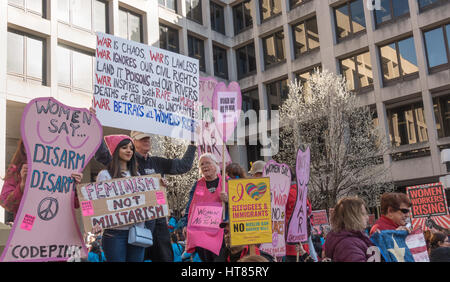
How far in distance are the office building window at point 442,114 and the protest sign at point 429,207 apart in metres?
13.4

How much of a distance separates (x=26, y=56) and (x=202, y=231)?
16.9 metres

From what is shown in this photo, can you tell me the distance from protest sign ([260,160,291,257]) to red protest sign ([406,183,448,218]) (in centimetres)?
480

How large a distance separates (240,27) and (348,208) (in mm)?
28866

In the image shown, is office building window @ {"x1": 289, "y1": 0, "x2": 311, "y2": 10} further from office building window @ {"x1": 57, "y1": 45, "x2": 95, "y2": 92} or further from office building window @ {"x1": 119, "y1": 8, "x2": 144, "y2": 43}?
office building window @ {"x1": 57, "y1": 45, "x2": 95, "y2": 92}

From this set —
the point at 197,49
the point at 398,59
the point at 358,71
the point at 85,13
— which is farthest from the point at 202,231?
the point at 197,49

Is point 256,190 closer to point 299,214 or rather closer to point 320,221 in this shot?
point 299,214

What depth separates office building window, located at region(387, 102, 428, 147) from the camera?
22.7 m

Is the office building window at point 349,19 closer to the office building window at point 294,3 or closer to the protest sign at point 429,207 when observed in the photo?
the office building window at point 294,3

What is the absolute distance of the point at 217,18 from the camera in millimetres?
31125

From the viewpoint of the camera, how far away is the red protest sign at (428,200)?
9641 mm

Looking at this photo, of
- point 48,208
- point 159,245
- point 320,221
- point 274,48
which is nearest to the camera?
point 48,208

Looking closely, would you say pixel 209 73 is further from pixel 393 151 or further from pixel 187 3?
pixel 393 151

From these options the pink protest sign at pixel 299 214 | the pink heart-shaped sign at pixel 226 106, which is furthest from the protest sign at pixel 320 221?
the pink heart-shaped sign at pixel 226 106
